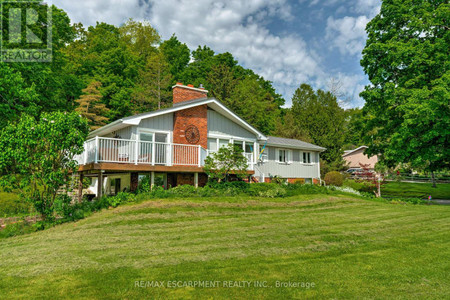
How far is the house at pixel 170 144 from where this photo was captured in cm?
1288

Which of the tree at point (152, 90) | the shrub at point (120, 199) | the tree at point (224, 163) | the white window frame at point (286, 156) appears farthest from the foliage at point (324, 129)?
the shrub at point (120, 199)

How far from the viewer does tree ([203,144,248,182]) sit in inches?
564

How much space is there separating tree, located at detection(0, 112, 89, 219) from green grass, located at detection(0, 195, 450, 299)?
1.61m

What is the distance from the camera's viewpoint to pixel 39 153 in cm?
983

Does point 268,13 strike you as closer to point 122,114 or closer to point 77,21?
point 122,114

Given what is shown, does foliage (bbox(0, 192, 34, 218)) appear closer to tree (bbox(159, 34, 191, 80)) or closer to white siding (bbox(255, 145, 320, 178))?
white siding (bbox(255, 145, 320, 178))

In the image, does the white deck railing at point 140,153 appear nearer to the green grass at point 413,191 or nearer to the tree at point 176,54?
the green grass at point 413,191

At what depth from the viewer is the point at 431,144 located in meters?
17.5

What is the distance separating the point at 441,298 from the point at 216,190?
34.0 feet

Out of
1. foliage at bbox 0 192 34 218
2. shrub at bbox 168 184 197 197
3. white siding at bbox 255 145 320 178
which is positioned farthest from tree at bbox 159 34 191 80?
shrub at bbox 168 184 197 197

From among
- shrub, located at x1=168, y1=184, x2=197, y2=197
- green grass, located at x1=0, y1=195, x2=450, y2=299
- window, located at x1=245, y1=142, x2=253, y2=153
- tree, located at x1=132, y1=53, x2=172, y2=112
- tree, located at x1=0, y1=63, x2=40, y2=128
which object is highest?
tree, located at x1=132, y1=53, x2=172, y2=112

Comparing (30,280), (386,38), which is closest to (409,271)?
(30,280)

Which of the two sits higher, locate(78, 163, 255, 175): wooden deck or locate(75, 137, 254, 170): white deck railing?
locate(75, 137, 254, 170): white deck railing

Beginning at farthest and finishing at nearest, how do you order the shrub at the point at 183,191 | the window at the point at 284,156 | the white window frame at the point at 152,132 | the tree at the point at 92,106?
the tree at the point at 92,106
the window at the point at 284,156
the white window frame at the point at 152,132
the shrub at the point at 183,191
